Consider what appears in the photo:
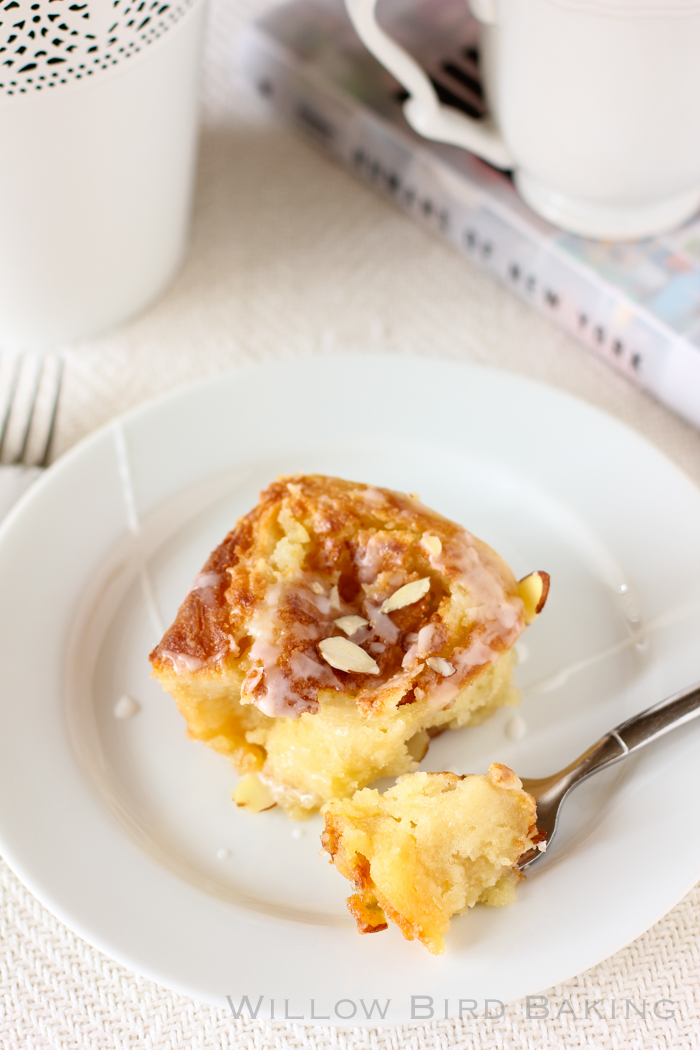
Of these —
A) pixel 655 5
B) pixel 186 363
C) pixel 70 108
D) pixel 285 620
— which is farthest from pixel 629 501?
pixel 70 108

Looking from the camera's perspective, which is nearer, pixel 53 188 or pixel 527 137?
pixel 53 188

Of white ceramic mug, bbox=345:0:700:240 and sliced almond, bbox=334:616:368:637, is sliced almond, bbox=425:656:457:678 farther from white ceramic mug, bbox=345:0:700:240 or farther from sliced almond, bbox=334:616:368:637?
white ceramic mug, bbox=345:0:700:240

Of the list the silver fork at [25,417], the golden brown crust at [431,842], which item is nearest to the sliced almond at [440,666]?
the golden brown crust at [431,842]

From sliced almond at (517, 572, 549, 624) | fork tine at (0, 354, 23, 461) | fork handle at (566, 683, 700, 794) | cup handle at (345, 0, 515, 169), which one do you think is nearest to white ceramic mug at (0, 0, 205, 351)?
fork tine at (0, 354, 23, 461)

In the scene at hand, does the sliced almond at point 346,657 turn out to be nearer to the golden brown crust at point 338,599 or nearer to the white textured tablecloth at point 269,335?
the golden brown crust at point 338,599

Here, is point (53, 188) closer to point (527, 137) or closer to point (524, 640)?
point (527, 137)

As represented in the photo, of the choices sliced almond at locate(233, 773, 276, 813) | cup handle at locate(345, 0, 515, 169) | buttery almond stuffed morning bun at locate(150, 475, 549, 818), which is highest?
cup handle at locate(345, 0, 515, 169)

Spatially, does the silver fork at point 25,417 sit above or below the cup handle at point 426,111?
below
